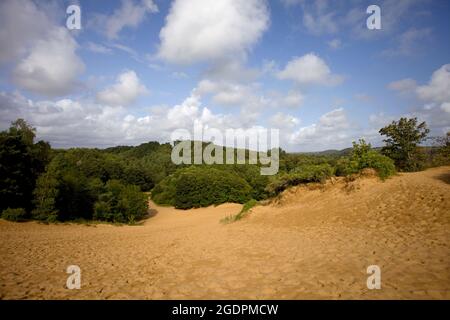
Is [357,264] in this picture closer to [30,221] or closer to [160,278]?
[160,278]

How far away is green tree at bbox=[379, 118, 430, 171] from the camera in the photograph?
926 inches

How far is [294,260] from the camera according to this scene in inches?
283

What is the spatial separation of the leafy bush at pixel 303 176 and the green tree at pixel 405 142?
10.7 m

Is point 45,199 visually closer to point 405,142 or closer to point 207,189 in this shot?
point 207,189

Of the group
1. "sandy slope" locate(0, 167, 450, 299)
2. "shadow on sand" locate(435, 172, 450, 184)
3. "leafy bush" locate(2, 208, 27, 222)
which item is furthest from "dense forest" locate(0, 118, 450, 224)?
"sandy slope" locate(0, 167, 450, 299)

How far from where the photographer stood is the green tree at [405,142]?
23.5 m

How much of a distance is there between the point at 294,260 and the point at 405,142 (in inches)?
925

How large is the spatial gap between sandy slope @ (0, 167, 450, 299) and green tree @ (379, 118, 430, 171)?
35.8 ft

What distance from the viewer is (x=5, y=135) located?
Answer: 2258 centimetres

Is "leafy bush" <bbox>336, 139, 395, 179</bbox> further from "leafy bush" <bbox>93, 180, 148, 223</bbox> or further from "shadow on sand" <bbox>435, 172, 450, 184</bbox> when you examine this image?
"leafy bush" <bbox>93, 180, 148, 223</bbox>

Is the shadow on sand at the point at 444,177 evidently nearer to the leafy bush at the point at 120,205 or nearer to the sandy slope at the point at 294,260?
the sandy slope at the point at 294,260
